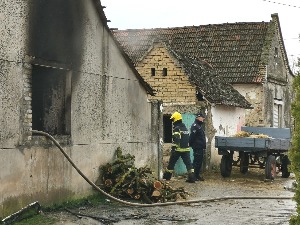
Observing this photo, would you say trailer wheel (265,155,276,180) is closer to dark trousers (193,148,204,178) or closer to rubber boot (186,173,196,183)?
dark trousers (193,148,204,178)

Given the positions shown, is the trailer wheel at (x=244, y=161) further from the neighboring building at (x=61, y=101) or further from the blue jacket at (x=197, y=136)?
the neighboring building at (x=61, y=101)

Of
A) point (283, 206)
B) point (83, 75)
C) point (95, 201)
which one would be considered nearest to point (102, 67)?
point (83, 75)

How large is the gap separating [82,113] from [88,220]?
257 centimetres

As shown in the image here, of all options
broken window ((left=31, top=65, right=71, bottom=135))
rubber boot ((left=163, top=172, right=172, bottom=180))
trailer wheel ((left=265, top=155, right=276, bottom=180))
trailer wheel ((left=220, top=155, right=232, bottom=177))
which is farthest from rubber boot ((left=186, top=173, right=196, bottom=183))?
broken window ((left=31, top=65, right=71, bottom=135))

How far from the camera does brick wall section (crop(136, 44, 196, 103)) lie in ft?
62.8

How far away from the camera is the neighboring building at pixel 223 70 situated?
762 inches

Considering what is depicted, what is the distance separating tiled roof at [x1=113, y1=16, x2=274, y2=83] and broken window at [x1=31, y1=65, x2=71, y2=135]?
13013 millimetres

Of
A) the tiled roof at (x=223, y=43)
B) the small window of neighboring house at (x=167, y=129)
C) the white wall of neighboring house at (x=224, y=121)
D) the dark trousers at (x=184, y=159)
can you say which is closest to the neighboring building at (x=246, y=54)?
the tiled roof at (x=223, y=43)

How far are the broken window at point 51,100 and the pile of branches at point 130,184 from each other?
5.26ft

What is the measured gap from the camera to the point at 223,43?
27.2m

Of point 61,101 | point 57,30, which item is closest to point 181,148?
point 61,101

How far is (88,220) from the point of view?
31.7 feet

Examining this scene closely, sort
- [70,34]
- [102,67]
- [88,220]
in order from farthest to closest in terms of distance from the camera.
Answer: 1. [102,67]
2. [70,34]
3. [88,220]

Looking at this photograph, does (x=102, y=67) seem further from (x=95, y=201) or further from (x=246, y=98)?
(x=246, y=98)
